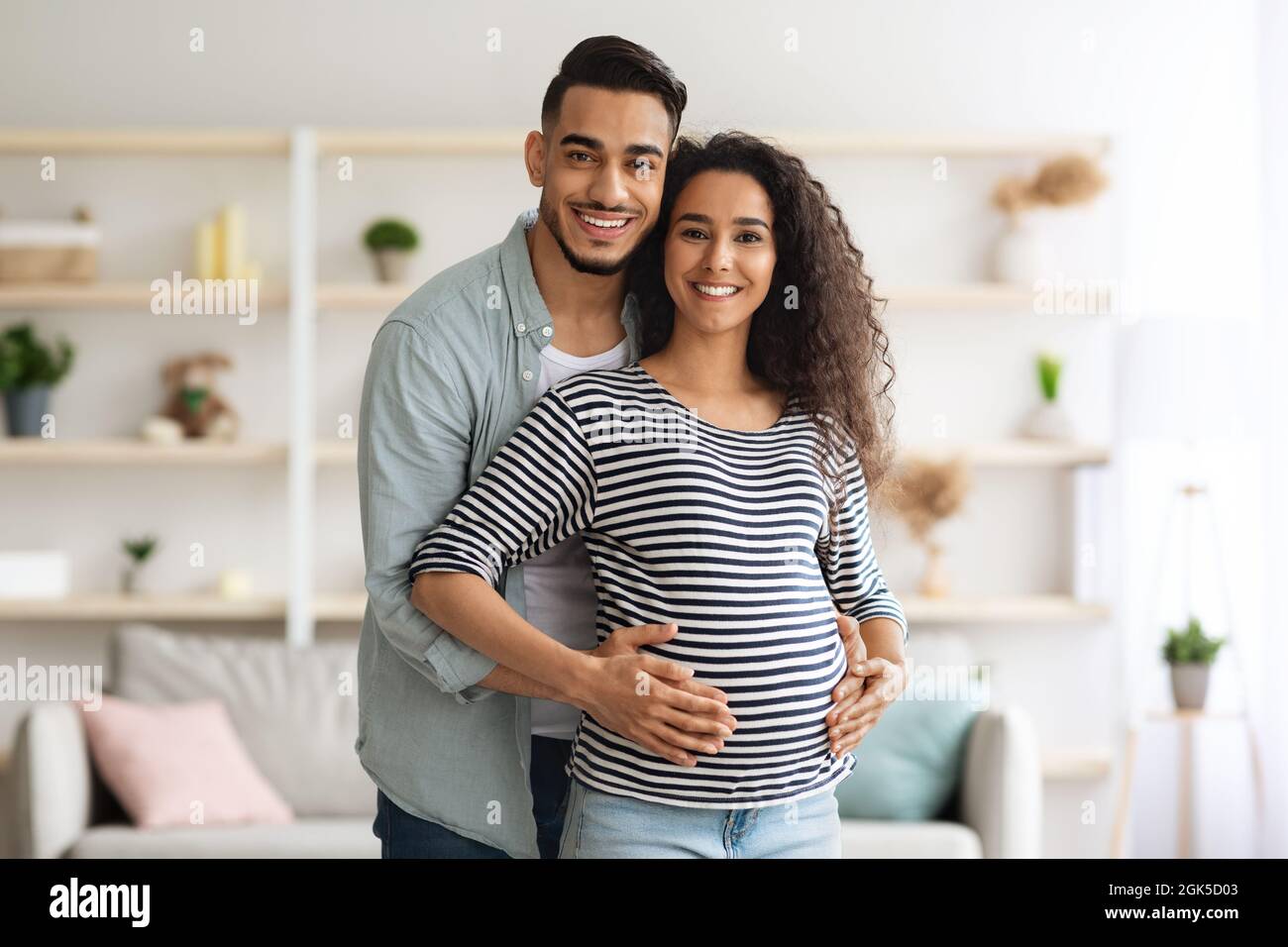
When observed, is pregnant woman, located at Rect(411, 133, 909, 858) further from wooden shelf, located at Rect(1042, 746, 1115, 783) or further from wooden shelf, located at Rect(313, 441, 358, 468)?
wooden shelf, located at Rect(1042, 746, 1115, 783)

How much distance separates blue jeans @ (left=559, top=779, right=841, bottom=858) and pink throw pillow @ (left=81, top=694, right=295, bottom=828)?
4.84 ft

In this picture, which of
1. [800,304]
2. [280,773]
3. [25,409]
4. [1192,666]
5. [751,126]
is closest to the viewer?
[800,304]

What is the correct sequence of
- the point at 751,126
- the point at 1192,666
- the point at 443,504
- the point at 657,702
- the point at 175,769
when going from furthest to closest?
the point at 751,126
the point at 1192,666
the point at 175,769
the point at 443,504
the point at 657,702

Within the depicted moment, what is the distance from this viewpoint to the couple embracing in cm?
115

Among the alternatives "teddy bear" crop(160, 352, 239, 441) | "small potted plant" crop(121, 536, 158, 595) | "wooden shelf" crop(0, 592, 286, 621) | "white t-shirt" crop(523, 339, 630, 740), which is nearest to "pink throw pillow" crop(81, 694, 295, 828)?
"wooden shelf" crop(0, 592, 286, 621)

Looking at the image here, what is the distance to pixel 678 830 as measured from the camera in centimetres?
115

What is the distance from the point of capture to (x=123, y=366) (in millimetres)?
3006

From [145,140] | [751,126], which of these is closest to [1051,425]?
[751,126]

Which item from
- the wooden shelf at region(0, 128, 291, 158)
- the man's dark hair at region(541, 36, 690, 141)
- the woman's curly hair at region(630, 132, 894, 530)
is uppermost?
the wooden shelf at region(0, 128, 291, 158)

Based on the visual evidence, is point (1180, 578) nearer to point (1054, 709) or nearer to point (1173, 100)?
point (1054, 709)

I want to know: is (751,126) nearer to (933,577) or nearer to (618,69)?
(933,577)

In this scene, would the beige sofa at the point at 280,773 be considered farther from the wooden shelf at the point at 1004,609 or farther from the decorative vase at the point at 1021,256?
the decorative vase at the point at 1021,256

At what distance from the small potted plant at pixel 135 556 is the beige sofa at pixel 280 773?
210 millimetres

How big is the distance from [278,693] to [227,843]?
1.29 ft
